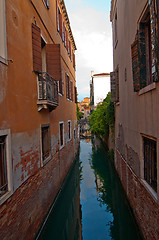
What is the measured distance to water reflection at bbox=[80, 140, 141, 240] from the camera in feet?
17.6

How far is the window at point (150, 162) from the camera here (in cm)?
411

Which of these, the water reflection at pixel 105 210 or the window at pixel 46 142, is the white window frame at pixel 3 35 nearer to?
the window at pixel 46 142

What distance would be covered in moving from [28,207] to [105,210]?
3.36 m

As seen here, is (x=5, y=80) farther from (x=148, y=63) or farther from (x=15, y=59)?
(x=148, y=63)

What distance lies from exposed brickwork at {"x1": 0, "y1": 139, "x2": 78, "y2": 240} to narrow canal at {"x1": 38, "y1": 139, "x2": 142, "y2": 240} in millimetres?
560

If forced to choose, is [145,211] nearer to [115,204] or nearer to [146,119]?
[146,119]

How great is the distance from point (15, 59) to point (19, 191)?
8.69ft

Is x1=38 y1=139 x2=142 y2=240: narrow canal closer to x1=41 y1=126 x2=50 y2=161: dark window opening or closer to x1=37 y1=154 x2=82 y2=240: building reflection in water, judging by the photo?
x1=37 y1=154 x2=82 y2=240: building reflection in water

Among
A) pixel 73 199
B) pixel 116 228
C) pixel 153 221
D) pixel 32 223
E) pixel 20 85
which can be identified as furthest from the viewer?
pixel 73 199

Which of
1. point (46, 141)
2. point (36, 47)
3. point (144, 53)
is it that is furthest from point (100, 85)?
point (144, 53)

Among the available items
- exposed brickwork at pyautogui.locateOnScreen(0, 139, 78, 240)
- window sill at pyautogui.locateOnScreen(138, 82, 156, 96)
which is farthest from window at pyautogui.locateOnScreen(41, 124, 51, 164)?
window sill at pyautogui.locateOnScreen(138, 82, 156, 96)

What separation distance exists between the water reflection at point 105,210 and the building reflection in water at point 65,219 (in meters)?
0.22

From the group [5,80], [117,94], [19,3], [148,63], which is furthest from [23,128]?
[117,94]

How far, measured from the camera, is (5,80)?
3502mm
